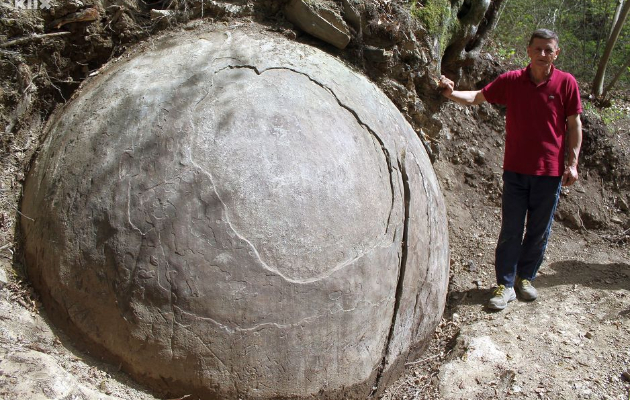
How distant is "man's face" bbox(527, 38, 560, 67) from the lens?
377cm

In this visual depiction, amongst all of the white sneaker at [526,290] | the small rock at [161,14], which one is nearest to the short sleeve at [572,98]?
the white sneaker at [526,290]

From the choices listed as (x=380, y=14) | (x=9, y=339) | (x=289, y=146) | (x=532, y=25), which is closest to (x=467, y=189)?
(x=380, y=14)

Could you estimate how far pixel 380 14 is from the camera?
368 cm

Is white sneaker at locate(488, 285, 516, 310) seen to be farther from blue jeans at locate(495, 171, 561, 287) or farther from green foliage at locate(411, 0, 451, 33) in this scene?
green foliage at locate(411, 0, 451, 33)

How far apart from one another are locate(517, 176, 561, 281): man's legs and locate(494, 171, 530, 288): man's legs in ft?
0.20

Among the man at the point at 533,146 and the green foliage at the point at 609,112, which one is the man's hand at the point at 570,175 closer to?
the man at the point at 533,146

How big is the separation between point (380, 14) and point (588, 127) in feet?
12.0

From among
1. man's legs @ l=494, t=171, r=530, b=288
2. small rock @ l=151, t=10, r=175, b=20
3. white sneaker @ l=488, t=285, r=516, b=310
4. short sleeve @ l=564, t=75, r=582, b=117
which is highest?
small rock @ l=151, t=10, r=175, b=20

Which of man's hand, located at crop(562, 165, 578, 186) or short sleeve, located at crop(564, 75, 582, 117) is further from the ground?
short sleeve, located at crop(564, 75, 582, 117)

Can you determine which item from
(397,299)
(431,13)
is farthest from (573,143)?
(397,299)

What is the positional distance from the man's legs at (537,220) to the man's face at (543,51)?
0.77 meters

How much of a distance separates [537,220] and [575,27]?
843 cm

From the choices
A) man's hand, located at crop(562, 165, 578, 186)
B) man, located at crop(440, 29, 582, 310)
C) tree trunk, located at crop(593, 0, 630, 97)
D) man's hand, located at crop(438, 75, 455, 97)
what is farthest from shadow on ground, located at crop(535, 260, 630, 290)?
tree trunk, located at crop(593, 0, 630, 97)

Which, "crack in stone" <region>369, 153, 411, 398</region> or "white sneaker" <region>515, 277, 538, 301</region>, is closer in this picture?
"crack in stone" <region>369, 153, 411, 398</region>
